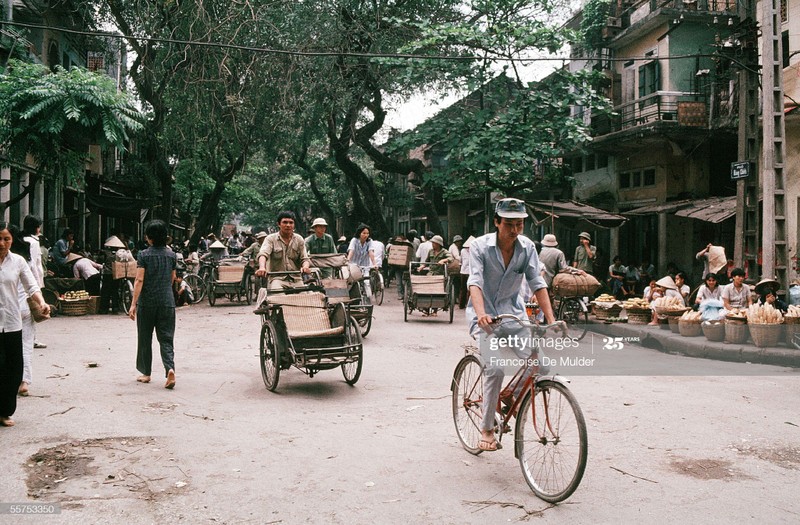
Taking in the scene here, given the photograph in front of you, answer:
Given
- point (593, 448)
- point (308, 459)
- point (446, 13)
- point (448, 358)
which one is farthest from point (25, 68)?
point (446, 13)

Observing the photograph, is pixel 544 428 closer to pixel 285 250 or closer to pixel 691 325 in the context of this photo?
pixel 285 250

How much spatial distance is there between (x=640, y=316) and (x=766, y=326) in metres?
3.21

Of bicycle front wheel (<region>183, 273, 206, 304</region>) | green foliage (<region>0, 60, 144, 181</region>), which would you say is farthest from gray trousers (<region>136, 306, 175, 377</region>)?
bicycle front wheel (<region>183, 273, 206, 304</region>)

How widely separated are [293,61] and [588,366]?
41.8ft

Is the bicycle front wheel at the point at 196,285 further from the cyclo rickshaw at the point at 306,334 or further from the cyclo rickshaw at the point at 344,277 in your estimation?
the cyclo rickshaw at the point at 306,334

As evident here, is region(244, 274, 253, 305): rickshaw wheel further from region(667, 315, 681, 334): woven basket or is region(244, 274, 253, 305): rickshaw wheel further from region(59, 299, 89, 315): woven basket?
region(667, 315, 681, 334): woven basket

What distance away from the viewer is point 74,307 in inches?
563

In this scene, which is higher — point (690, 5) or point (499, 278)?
point (690, 5)

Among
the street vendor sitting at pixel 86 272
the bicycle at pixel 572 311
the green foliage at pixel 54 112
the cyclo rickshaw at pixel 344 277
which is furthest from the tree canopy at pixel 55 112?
the bicycle at pixel 572 311

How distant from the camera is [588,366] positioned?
9516mm

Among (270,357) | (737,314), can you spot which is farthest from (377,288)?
(270,357)

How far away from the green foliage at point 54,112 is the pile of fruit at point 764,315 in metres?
10.5

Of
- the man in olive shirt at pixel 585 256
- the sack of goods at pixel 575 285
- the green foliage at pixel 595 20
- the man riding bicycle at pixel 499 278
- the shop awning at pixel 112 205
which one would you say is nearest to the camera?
the man riding bicycle at pixel 499 278

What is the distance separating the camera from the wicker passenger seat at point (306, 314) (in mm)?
7355
